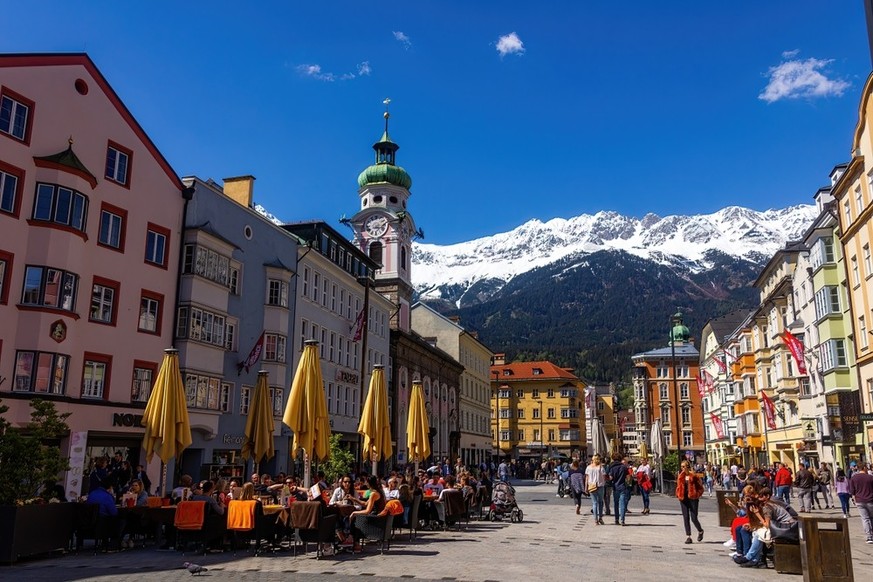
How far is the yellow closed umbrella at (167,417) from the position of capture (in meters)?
18.6

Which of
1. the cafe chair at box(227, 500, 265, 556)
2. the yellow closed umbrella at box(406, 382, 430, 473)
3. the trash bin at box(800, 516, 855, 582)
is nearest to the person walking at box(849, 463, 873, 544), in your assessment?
the trash bin at box(800, 516, 855, 582)

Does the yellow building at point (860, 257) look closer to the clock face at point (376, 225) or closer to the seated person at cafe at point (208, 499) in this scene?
the seated person at cafe at point (208, 499)

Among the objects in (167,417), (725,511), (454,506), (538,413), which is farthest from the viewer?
(538,413)

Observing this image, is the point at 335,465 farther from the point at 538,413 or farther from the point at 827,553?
the point at 538,413

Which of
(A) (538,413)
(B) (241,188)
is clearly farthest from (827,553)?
(A) (538,413)

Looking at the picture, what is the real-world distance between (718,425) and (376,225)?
43.8 metres

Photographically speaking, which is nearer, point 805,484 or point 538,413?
point 805,484

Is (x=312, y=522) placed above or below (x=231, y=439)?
below

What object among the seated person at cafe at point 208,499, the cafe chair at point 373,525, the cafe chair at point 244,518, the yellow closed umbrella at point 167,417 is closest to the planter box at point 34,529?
the seated person at cafe at point 208,499

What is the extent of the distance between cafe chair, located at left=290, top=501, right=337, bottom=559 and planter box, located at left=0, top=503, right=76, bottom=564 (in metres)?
4.41

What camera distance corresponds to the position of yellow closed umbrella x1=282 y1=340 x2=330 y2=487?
18016mm

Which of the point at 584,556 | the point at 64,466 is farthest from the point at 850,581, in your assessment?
the point at 64,466

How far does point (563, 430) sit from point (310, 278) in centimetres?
7833

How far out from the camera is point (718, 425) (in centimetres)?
8200
